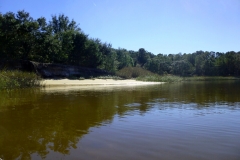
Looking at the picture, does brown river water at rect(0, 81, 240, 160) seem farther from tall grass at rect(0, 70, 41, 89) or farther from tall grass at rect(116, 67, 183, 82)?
tall grass at rect(116, 67, 183, 82)

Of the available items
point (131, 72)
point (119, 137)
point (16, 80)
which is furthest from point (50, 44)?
point (119, 137)

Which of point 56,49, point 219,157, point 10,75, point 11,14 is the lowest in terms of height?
point 219,157

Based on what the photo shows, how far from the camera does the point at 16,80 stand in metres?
23.6

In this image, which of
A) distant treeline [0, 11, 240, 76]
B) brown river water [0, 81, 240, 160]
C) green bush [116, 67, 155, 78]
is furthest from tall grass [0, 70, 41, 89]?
green bush [116, 67, 155, 78]

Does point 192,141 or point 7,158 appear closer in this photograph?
point 7,158

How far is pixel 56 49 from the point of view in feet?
126

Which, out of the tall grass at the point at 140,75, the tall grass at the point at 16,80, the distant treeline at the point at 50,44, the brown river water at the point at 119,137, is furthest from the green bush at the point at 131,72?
the brown river water at the point at 119,137

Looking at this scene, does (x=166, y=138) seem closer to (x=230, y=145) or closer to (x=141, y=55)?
(x=230, y=145)

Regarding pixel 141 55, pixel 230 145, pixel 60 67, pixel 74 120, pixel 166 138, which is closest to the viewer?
pixel 230 145

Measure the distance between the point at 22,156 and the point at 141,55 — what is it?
102546 millimetres

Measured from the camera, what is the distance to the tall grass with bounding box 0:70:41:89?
21731 mm

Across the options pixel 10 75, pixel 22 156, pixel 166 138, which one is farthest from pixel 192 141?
pixel 10 75

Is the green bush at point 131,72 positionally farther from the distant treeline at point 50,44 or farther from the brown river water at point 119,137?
the brown river water at point 119,137

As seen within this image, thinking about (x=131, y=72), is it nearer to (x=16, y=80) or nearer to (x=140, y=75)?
(x=140, y=75)
